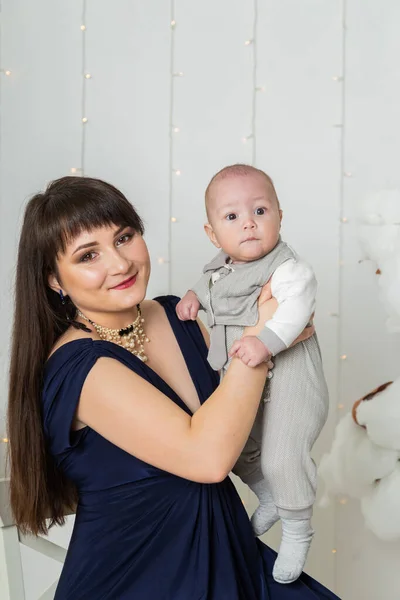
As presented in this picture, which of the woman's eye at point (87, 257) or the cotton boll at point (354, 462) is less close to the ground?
the woman's eye at point (87, 257)

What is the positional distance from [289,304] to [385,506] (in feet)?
3.64

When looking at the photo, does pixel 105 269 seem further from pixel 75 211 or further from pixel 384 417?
pixel 384 417

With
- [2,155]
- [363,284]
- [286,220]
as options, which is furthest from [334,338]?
[2,155]

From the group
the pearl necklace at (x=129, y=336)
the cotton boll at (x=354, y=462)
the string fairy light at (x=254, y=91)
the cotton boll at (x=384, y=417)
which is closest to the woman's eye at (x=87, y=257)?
the pearl necklace at (x=129, y=336)

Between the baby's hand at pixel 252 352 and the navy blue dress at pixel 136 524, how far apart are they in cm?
23

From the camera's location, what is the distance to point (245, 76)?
2.97m

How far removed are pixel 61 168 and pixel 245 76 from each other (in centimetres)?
77

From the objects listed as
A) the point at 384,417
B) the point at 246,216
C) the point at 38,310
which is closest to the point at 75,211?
the point at 38,310

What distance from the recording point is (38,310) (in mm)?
1649

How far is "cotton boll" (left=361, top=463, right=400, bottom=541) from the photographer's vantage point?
227cm

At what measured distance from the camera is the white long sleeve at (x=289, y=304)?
1.44m

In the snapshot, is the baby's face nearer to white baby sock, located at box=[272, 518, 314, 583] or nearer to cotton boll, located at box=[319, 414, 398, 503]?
white baby sock, located at box=[272, 518, 314, 583]

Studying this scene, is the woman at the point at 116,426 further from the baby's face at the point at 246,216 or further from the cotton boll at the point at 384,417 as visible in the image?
the cotton boll at the point at 384,417

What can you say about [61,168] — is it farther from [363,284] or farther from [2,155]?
[363,284]
